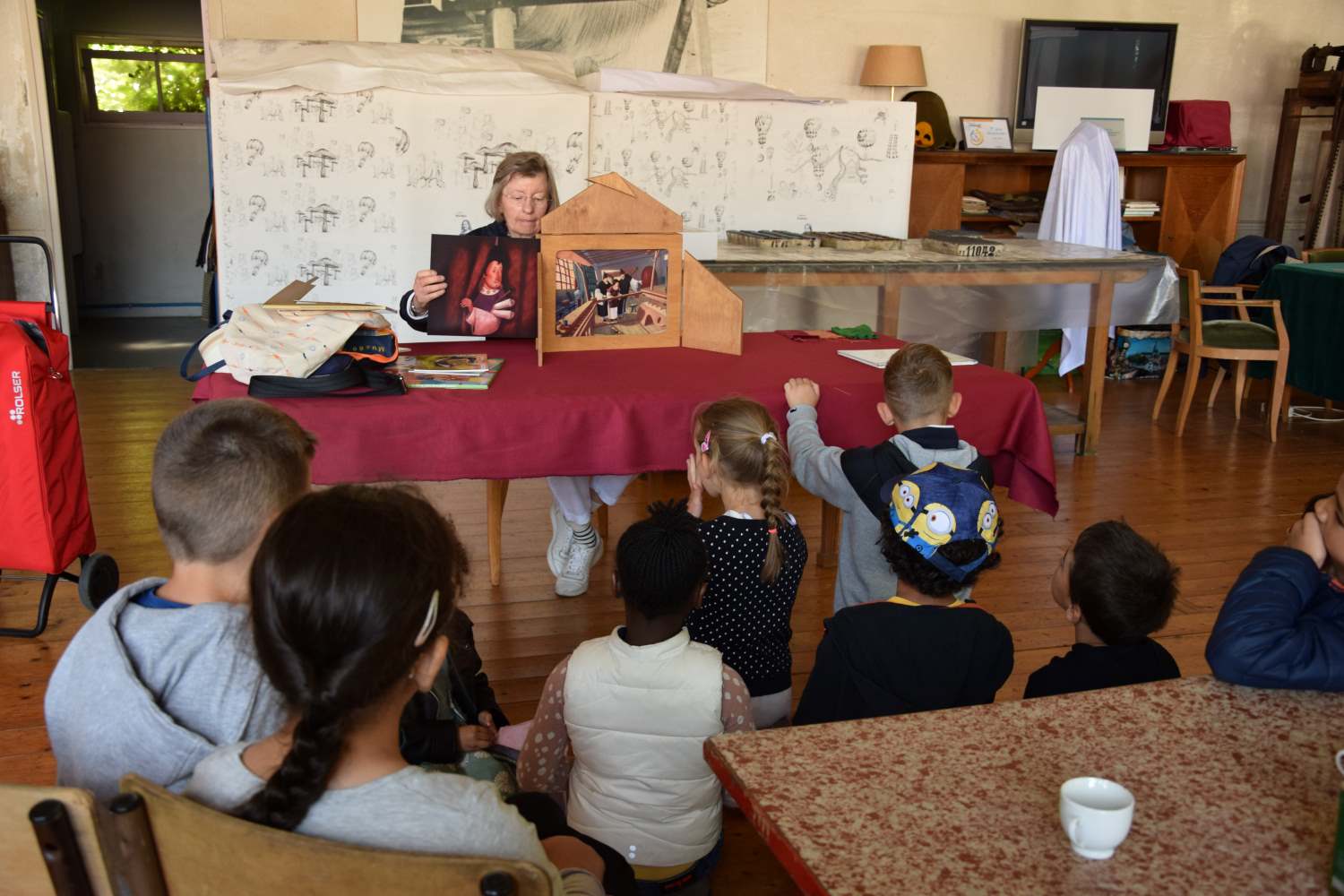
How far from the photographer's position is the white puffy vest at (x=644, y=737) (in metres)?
1.78

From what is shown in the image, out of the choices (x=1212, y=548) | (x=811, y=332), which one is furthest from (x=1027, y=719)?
(x=1212, y=548)

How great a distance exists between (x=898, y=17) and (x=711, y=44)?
1.28m

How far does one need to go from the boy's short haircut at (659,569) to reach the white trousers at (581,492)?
1.56 m

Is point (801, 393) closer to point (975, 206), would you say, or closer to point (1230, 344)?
point (1230, 344)

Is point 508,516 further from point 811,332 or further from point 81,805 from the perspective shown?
point 81,805

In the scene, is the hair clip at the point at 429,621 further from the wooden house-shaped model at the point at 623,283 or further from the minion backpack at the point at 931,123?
the minion backpack at the point at 931,123

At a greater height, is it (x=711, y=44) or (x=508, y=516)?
(x=711, y=44)

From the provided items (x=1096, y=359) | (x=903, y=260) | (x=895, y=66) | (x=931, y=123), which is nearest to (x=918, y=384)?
(x=903, y=260)

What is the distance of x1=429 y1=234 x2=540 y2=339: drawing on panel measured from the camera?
298 centimetres

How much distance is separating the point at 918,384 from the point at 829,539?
4.23 feet

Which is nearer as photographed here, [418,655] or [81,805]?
[81,805]

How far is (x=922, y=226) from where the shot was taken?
7.09m

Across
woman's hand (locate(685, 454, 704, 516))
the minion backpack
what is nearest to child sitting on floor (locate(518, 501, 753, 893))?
woman's hand (locate(685, 454, 704, 516))

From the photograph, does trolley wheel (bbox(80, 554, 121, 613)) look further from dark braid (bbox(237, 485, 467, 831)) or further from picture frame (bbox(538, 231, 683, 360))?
dark braid (bbox(237, 485, 467, 831))
